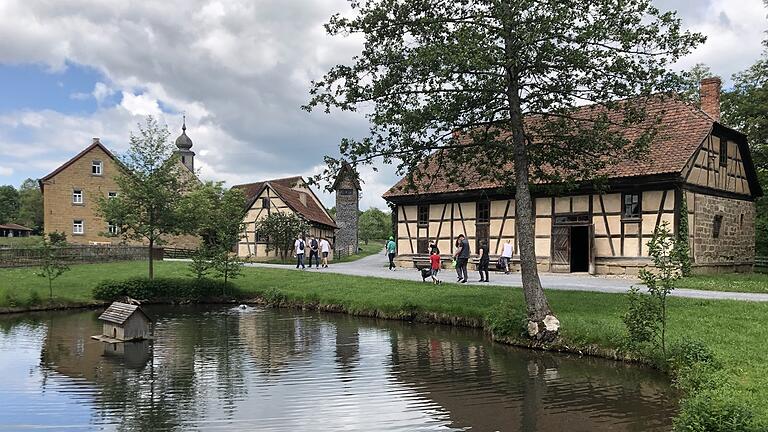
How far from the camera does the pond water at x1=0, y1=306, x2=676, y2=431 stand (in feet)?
26.9

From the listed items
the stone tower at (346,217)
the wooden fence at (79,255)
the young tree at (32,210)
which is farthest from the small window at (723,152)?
the young tree at (32,210)

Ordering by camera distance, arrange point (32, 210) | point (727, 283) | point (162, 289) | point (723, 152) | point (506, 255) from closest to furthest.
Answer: point (727, 283) → point (162, 289) → point (723, 152) → point (506, 255) → point (32, 210)

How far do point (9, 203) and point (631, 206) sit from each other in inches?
4487

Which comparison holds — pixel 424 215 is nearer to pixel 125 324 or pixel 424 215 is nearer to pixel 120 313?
pixel 120 313

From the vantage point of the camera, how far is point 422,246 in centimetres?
3050

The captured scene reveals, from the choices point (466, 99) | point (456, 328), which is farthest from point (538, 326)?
point (466, 99)

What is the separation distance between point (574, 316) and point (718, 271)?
574 inches

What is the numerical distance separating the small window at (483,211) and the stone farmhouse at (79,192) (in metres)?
24.6

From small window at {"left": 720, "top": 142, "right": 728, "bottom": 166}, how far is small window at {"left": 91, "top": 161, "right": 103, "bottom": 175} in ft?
136

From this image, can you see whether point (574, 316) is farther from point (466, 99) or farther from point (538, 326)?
point (466, 99)

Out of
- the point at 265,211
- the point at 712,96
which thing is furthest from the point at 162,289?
the point at 712,96

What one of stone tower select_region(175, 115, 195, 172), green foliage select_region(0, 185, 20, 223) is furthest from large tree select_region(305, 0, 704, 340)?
green foliage select_region(0, 185, 20, 223)

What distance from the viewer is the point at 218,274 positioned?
2350 centimetres

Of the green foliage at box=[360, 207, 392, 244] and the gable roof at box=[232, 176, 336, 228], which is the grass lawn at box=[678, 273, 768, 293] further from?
the green foliage at box=[360, 207, 392, 244]
